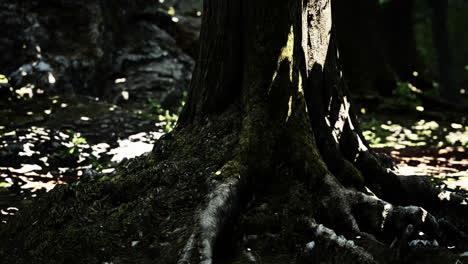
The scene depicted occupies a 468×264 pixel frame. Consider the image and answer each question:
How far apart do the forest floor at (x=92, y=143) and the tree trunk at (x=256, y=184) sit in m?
1.09

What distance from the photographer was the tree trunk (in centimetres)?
374

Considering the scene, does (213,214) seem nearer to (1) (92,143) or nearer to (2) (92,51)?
(1) (92,143)

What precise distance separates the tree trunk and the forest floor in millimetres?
1085

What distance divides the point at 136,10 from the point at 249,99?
12.4m

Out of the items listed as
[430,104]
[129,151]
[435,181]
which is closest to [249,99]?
[435,181]

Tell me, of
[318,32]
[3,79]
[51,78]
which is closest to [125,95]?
[51,78]

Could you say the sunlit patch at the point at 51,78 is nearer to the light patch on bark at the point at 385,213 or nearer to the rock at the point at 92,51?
the rock at the point at 92,51

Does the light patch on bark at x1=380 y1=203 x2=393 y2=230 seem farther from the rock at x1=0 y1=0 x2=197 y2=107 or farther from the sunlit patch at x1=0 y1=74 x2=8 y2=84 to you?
the rock at x1=0 y1=0 x2=197 y2=107

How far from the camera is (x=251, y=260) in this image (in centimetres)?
363

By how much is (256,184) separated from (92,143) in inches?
217

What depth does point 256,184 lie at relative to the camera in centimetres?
434

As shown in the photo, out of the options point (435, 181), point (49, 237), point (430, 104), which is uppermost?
point (430, 104)

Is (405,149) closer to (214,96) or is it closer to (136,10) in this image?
(214,96)

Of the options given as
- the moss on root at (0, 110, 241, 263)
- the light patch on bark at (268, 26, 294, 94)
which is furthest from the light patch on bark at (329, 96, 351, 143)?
the moss on root at (0, 110, 241, 263)
